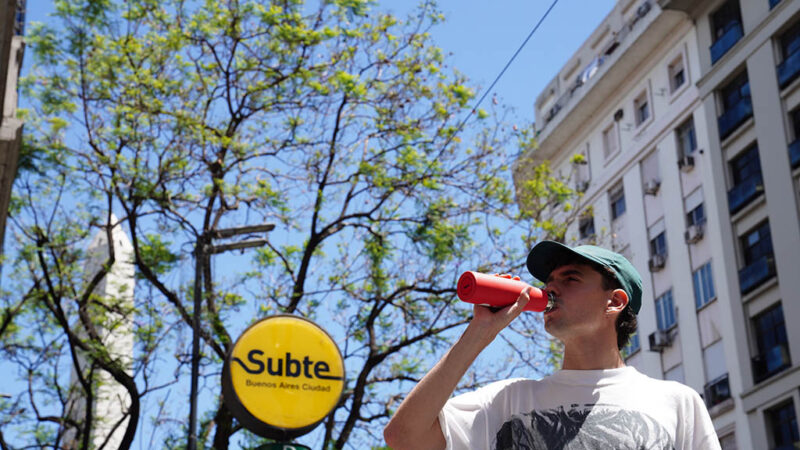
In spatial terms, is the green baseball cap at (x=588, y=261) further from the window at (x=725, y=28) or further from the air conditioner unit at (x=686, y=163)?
the air conditioner unit at (x=686, y=163)

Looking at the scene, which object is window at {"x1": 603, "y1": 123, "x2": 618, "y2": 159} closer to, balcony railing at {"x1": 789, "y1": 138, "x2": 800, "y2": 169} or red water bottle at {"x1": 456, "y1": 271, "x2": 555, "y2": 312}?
balcony railing at {"x1": 789, "y1": 138, "x2": 800, "y2": 169}

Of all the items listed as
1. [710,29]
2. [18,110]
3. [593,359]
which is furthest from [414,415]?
[710,29]

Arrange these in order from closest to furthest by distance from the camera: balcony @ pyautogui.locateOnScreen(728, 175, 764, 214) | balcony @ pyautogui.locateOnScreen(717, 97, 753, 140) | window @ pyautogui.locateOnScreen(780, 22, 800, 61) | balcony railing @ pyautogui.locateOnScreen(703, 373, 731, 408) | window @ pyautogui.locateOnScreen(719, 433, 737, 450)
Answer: window @ pyautogui.locateOnScreen(780, 22, 800, 61)
window @ pyautogui.locateOnScreen(719, 433, 737, 450)
balcony @ pyautogui.locateOnScreen(728, 175, 764, 214)
balcony railing @ pyautogui.locateOnScreen(703, 373, 731, 408)
balcony @ pyautogui.locateOnScreen(717, 97, 753, 140)

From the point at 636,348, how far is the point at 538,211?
18.9 metres

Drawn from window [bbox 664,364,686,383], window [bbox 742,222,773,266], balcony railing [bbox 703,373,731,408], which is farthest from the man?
window [bbox 664,364,686,383]

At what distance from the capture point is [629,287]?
11.4 feet

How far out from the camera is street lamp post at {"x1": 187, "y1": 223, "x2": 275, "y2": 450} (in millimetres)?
14367

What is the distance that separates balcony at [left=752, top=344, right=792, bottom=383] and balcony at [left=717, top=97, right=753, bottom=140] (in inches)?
264

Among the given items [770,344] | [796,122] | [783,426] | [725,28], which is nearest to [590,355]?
[783,426]

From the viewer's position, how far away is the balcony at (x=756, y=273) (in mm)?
29438

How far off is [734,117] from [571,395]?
3043cm

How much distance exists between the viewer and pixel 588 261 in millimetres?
3443

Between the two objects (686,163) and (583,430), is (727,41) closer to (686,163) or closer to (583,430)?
(686,163)

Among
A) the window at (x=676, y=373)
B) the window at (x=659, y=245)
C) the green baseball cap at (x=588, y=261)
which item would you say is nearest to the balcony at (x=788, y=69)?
the window at (x=659, y=245)
